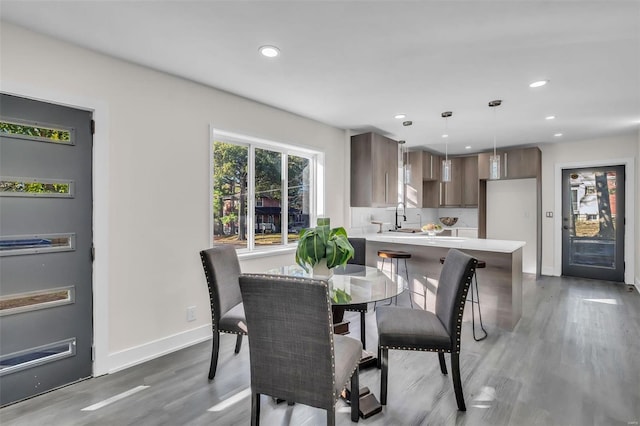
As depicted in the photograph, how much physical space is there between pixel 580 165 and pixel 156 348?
6.68 m

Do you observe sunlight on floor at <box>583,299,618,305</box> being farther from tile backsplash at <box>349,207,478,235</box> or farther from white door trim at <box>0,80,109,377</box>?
white door trim at <box>0,80,109,377</box>

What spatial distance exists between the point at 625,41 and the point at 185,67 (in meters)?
3.25

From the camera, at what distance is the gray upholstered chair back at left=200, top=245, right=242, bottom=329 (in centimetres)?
230

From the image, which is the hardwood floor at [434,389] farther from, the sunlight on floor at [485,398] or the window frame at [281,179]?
the window frame at [281,179]

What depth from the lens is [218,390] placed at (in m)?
2.16

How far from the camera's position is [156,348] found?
266cm

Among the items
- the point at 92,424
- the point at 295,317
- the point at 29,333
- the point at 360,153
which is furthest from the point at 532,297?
the point at 29,333

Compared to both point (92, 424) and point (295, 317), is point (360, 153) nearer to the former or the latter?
point (295, 317)

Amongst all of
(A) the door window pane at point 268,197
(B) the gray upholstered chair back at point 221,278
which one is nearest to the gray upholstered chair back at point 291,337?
(B) the gray upholstered chair back at point 221,278

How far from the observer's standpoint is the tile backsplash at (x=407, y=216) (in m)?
4.88

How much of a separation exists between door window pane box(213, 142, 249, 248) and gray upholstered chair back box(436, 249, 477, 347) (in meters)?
2.25

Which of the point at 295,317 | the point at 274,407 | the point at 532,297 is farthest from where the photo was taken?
the point at 532,297

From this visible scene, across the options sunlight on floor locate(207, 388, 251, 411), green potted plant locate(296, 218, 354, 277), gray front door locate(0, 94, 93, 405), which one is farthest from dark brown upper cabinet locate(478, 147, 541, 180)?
gray front door locate(0, 94, 93, 405)

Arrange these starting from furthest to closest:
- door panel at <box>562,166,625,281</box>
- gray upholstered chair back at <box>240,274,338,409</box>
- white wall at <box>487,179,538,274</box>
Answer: white wall at <box>487,179,538,274</box> < door panel at <box>562,166,625,281</box> < gray upholstered chair back at <box>240,274,338,409</box>
